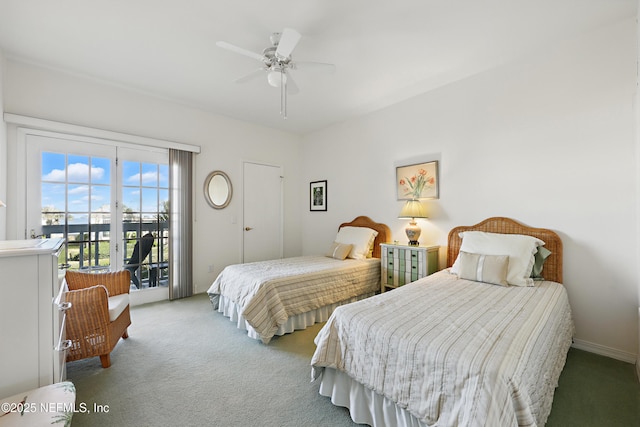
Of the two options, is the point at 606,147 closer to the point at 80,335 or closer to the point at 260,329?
the point at 260,329

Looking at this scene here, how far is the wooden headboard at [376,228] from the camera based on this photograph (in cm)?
397

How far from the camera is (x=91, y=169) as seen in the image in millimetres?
3314

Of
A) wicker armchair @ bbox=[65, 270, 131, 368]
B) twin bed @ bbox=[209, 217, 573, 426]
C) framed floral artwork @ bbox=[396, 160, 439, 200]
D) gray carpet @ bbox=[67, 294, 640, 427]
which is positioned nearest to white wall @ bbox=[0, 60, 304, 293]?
twin bed @ bbox=[209, 217, 573, 426]

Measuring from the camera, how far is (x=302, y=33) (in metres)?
2.40

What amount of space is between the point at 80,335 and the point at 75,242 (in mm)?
1645

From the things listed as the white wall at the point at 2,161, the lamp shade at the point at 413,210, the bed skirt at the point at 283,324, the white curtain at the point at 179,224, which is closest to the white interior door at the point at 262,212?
the white curtain at the point at 179,224

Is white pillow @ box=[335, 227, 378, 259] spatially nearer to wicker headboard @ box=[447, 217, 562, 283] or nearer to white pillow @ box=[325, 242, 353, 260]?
white pillow @ box=[325, 242, 353, 260]

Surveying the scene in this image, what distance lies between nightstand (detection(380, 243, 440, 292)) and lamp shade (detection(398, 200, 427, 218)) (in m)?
0.40

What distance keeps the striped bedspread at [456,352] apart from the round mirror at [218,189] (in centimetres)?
311

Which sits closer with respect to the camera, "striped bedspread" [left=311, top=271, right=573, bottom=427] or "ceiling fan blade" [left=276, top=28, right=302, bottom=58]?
"striped bedspread" [left=311, top=271, right=573, bottom=427]

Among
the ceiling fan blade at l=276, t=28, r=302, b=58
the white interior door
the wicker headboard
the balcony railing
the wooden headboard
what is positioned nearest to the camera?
the ceiling fan blade at l=276, t=28, r=302, b=58

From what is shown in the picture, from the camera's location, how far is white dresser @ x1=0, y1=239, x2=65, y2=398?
125 cm

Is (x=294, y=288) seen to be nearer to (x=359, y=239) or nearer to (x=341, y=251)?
(x=341, y=251)

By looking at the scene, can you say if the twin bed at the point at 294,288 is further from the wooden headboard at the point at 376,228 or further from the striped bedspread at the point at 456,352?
the striped bedspread at the point at 456,352
